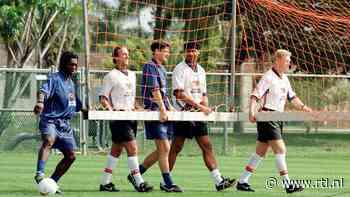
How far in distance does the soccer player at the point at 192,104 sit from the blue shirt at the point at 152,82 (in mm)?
229

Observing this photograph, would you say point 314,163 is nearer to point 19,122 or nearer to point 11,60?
point 19,122

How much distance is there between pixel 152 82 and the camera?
1338 cm

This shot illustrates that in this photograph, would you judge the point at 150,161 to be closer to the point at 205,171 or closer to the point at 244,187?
the point at 244,187

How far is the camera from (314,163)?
21234mm

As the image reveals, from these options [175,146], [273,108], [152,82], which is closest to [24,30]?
[175,146]

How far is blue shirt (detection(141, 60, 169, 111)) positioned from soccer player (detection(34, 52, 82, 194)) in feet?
3.30

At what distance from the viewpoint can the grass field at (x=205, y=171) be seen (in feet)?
44.1

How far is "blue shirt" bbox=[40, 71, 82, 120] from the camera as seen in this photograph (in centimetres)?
1295

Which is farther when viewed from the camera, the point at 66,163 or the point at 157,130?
the point at 157,130

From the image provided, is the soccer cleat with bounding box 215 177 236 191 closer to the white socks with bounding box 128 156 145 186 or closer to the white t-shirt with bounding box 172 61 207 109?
the white socks with bounding box 128 156 145 186

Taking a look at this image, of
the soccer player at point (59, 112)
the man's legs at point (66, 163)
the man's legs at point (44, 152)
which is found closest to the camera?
the man's legs at point (44, 152)

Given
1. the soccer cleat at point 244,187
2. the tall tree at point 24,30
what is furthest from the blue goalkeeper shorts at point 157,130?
the tall tree at point 24,30

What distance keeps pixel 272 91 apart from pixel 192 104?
110 centimetres

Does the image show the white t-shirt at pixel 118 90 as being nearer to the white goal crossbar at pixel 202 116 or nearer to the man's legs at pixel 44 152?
the white goal crossbar at pixel 202 116
